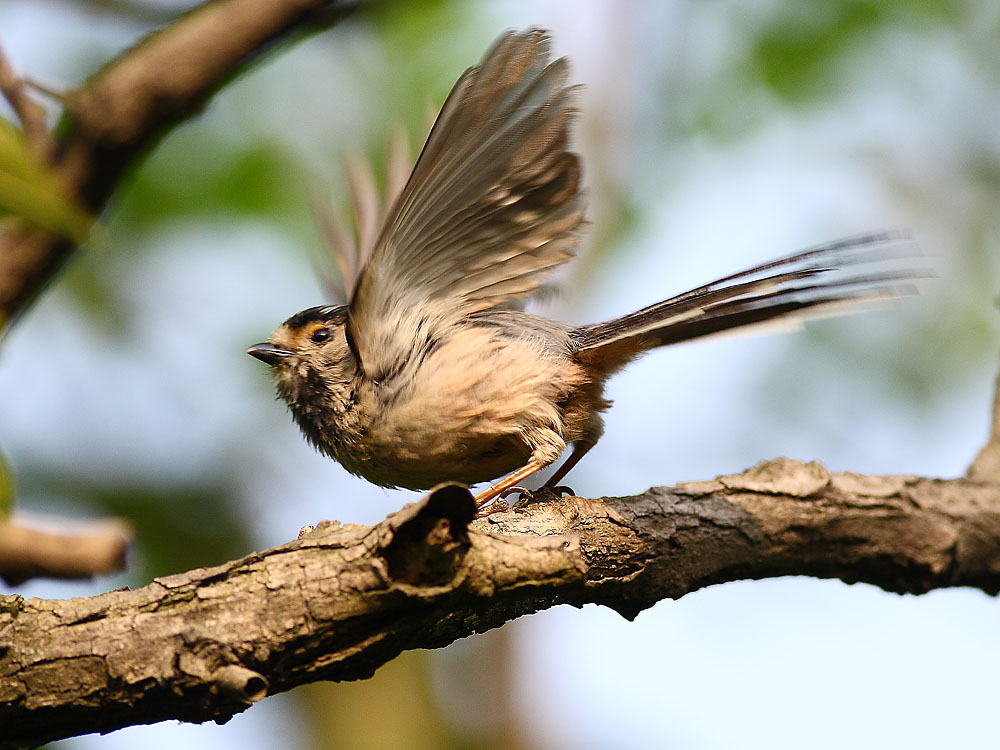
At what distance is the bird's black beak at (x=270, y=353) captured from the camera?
4750 millimetres

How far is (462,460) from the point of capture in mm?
4188

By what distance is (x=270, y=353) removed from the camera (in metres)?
4.76

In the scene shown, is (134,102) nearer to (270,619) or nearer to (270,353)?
(270,353)

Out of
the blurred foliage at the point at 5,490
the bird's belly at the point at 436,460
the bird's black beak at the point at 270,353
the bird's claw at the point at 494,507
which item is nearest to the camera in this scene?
the blurred foliage at the point at 5,490

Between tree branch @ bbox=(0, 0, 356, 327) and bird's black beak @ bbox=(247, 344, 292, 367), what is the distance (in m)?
1.13

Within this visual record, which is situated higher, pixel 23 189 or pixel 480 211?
pixel 480 211

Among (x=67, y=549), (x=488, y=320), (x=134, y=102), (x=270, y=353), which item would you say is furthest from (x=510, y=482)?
(x=134, y=102)

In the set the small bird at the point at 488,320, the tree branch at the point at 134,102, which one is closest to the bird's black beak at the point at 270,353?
the small bird at the point at 488,320

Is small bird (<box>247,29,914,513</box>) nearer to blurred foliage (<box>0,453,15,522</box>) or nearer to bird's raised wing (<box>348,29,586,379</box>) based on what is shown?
bird's raised wing (<box>348,29,586,379</box>)

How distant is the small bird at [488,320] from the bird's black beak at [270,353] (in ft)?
0.68

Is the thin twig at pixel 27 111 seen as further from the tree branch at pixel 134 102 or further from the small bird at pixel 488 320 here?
the small bird at pixel 488 320

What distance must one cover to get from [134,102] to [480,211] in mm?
1497

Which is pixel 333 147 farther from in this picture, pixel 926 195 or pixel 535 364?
pixel 926 195

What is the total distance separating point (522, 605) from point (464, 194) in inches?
68.9
